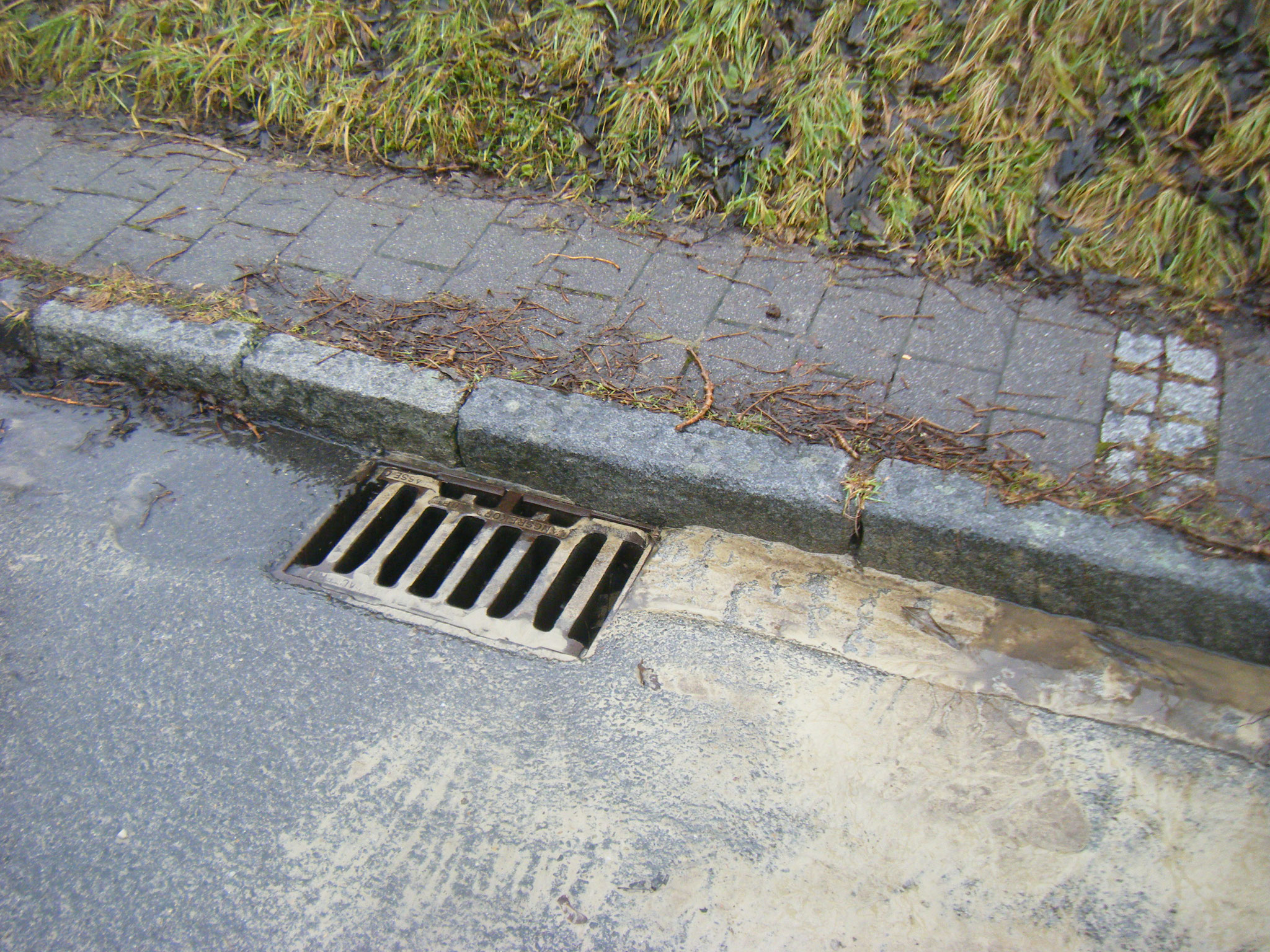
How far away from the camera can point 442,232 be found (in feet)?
10.1

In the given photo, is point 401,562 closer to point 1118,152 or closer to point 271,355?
point 271,355

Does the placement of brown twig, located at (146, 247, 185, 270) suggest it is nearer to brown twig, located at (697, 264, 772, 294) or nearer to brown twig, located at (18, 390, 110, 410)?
brown twig, located at (18, 390, 110, 410)

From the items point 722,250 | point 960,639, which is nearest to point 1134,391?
point 960,639

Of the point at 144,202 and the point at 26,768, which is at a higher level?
the point at 144,202

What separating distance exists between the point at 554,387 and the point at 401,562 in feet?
2.21

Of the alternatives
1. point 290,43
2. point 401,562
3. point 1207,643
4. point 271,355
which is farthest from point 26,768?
point 290,43

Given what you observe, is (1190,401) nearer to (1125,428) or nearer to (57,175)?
(1125,428)

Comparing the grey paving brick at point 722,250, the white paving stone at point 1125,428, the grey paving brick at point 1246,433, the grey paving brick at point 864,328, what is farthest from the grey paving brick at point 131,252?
the grey paving brick at point 1246,433

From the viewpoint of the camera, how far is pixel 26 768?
190 centimetres

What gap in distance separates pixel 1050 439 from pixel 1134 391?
34 cm

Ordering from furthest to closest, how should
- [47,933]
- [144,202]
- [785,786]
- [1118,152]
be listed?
[144,202]
[1118,152]
[785,786]
[47,933]

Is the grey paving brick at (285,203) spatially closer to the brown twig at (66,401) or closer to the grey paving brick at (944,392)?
the brown twig at (66,401)

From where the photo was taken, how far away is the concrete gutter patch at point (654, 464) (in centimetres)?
224

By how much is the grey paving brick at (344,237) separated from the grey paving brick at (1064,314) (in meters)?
2.22
